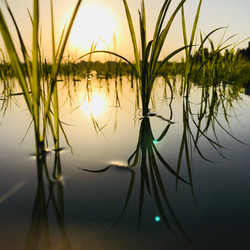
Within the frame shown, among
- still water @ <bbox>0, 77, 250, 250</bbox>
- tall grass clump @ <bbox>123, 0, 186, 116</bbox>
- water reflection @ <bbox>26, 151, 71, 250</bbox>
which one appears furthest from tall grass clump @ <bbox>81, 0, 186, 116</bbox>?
water reflection @ <bbox>26, 151, 71, 250</bbox>

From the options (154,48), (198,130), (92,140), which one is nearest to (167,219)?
(92,140)

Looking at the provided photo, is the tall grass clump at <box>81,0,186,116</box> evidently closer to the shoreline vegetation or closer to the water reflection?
the shoreline vegetation

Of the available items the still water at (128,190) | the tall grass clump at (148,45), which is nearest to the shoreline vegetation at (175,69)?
the tall grass clump at (148,45)

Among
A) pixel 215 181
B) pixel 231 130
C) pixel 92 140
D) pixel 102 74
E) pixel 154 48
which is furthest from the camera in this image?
pixel 102 74

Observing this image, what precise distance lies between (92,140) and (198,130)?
0.48 meters

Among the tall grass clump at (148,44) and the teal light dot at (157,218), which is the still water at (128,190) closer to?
the teal light dot at (157,218)

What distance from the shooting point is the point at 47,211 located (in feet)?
1.49

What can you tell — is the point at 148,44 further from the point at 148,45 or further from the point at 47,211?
the point at 47,211

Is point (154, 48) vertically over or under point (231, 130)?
over

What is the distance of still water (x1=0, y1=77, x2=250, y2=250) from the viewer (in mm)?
377

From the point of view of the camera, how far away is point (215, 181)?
0.56 m

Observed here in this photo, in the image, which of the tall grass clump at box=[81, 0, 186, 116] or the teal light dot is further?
the tall grass clump at box=[81, 0, 186, 116]

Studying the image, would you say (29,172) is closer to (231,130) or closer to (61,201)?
(61,201)

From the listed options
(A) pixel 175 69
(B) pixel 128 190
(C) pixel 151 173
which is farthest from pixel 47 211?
(A) pixel 175 69
